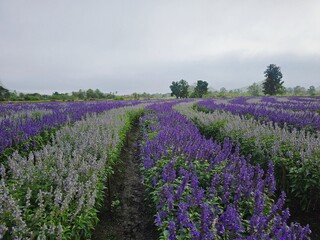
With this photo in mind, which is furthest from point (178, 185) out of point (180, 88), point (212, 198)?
point (180, 88)

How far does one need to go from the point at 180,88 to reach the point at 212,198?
69.6 metres

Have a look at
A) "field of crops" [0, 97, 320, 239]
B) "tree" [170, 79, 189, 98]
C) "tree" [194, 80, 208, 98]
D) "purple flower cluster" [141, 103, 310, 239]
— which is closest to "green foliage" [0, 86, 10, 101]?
"field of crops" [0, 97, 320, 239]

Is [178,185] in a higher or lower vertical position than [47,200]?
lower

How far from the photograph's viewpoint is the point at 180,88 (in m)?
72.2

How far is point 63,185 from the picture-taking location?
3734mm

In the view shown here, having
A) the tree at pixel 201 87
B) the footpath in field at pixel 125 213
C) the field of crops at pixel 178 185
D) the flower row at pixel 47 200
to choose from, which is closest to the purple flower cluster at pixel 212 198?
the field of crops at pixel 178 185

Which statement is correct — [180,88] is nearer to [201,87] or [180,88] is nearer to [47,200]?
[201,87]

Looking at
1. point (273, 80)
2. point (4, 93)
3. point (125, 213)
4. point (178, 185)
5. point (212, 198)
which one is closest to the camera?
point (212, 198)

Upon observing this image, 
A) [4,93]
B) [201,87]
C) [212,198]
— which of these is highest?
[201,87]

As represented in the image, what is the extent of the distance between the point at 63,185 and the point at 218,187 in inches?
101

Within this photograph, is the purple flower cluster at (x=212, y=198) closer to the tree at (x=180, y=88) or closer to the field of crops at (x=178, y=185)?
the field of crops at (x=178, y=185)

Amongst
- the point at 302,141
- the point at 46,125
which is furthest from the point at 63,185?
the point at 46,125

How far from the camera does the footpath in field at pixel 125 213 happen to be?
4617mm

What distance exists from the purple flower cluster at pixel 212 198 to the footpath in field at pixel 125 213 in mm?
780
